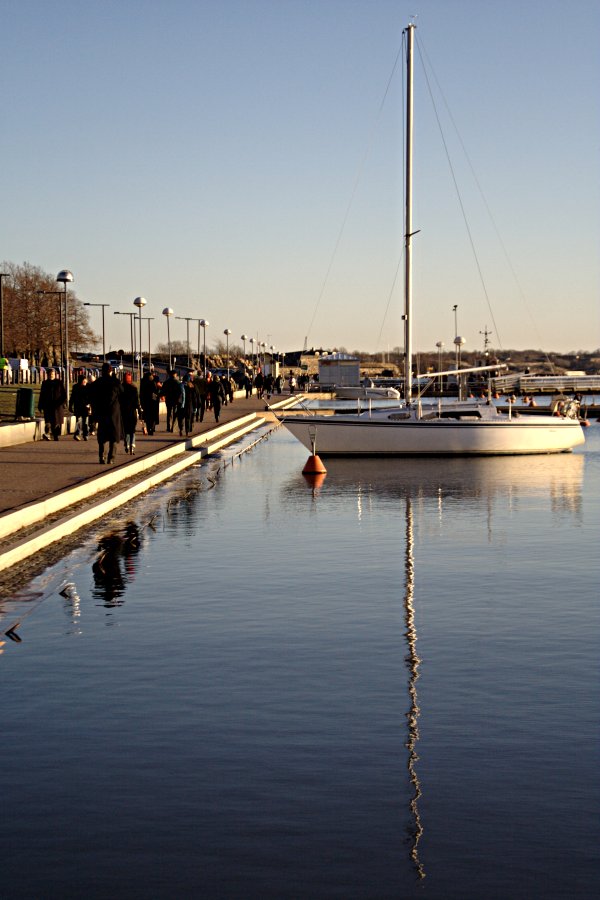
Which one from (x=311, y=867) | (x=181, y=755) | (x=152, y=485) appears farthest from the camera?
(x=152, y=485)

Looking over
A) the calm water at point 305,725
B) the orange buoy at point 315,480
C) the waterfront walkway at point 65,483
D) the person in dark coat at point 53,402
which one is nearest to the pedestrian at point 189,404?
the waterfront walkway at point 65,483

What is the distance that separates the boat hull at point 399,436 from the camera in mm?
36312

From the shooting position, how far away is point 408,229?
4044 centimetres

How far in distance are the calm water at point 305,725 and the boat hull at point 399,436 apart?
19.9 meters

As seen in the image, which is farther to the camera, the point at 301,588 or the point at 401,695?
the point at 301,588

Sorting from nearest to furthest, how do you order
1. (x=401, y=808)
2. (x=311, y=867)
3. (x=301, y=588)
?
(x=311, y=867)
(x=401, y=808)
(x=301, y=588)

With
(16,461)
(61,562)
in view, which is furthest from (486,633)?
(16,461)

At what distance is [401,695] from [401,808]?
2.23m

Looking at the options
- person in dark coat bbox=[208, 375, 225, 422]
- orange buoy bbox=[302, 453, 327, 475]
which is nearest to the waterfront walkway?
orange buoy bbox=[302, 453, 327, 475]

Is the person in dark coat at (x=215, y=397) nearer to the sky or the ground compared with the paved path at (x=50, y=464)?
nearer to the sky

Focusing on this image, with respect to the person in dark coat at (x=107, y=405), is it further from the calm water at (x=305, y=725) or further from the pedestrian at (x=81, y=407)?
the calm water at (x=305, y=725)

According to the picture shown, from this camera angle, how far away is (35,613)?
11.7m

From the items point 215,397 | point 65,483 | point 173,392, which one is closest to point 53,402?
point 173,392

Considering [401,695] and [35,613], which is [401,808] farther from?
[35,613]
